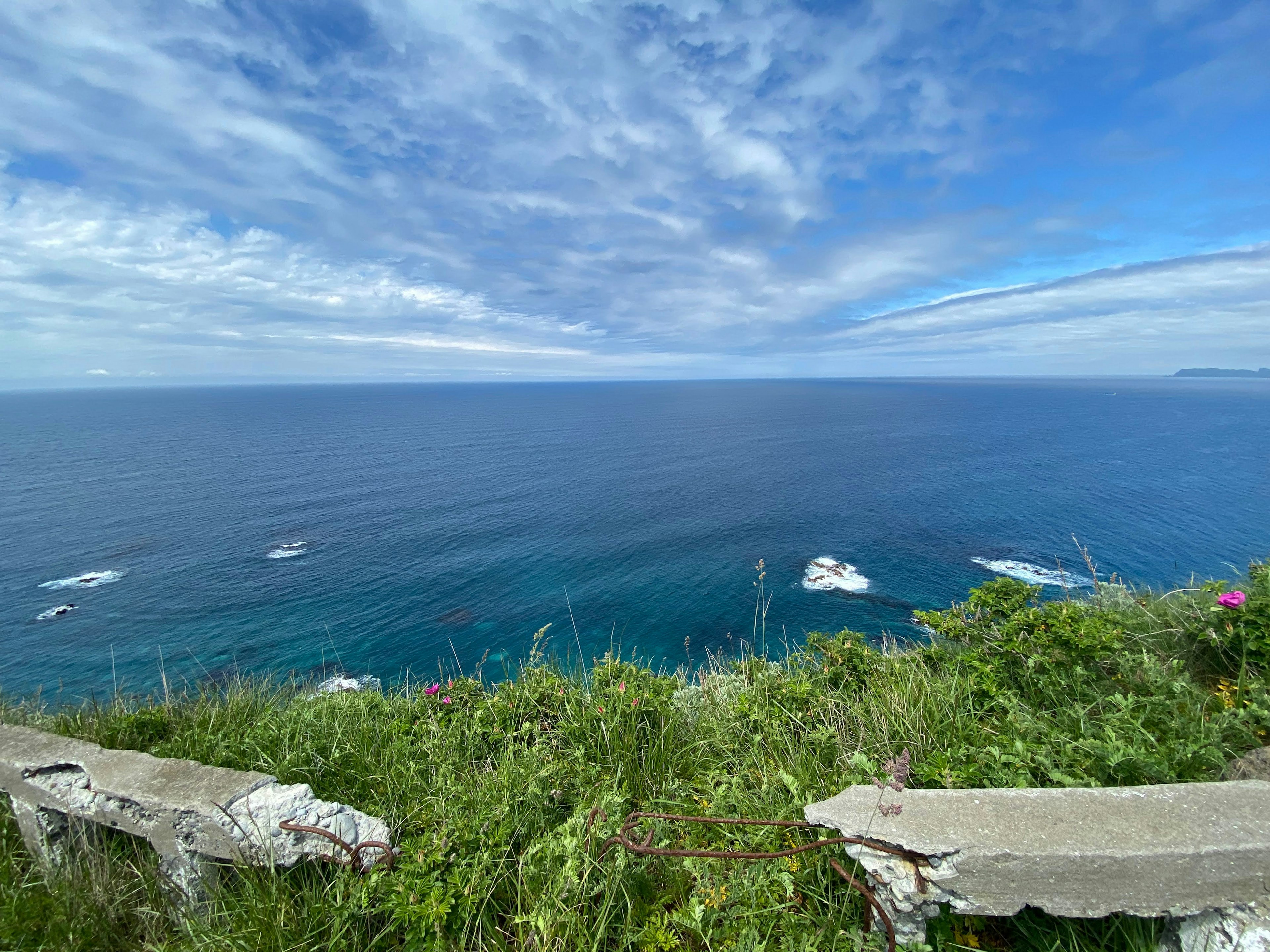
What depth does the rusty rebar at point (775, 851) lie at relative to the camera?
2.79 m

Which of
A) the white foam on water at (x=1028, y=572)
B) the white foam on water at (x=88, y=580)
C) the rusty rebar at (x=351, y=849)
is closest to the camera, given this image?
the rusty rebar at (x=351, y=849)

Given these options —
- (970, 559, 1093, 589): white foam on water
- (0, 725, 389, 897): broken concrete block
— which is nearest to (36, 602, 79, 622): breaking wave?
(0, 725, 389, 897): broken concrete block

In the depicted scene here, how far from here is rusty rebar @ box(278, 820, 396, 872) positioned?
3320 millimetres

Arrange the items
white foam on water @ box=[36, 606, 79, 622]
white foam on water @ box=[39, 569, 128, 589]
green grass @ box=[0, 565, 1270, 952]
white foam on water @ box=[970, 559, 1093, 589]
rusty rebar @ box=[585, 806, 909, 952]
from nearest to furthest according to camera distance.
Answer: rusty rebar @ box=[585, 806, 909, 952] < green grass @ box=[0, 565, 1270, 952] < white foam on water @ box=[36, 606, 79, 622] < white foam on water @ box=[970, 559, 1093, 589] < white foam on water @ box=[39, 569, 128, 589]

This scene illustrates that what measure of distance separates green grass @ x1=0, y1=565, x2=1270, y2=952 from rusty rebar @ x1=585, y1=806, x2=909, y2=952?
0.10 meters

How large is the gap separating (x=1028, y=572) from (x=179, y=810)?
43.2m

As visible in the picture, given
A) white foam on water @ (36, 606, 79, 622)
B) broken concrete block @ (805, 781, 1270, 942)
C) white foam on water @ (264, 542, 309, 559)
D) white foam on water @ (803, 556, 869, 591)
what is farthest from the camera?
white foam on water @ (264, 542, 309, 559)

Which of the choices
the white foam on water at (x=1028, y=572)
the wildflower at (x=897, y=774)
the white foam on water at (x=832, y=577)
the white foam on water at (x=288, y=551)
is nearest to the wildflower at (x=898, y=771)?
the wildflower at (x=897, y=774)

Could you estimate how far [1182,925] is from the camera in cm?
259

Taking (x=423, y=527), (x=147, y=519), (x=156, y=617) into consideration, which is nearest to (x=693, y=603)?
(x=423, y=527)

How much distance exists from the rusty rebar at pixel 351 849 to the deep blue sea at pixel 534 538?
7999 mm

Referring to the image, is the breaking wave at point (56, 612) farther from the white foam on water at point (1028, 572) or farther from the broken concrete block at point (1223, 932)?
the white foam on water at point (1028, 572)

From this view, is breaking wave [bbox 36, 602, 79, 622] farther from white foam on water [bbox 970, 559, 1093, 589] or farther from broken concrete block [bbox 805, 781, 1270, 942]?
white foam on water [bbox 970, 559, 1093, 589]

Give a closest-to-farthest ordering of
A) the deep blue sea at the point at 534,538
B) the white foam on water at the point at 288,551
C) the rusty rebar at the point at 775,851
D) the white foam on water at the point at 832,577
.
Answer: the rusty rebar at the point at 775,851 < the deep blue sea at the point at 534,538 < the white foam on water at the point at 832,577 < the white foam on water at the point at 288,551
